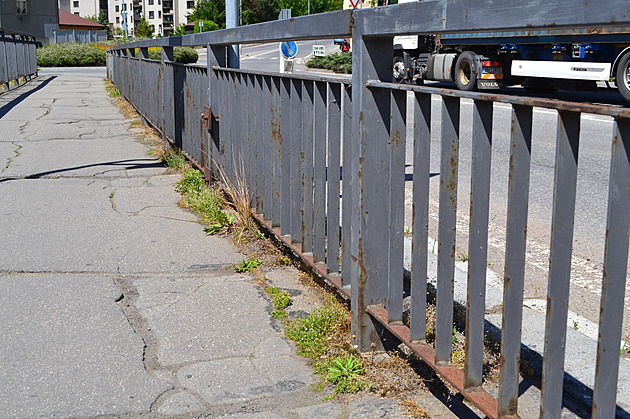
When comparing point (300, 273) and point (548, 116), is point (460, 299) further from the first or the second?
point (548, 116)

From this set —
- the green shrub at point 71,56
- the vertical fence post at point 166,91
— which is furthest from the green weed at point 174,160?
the green shrub at point 71,56

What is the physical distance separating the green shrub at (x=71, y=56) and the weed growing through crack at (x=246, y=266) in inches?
1804

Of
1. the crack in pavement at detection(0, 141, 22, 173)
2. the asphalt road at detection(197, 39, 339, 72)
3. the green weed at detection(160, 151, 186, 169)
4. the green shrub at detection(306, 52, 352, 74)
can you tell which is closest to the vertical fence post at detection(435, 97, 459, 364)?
the green weed at detection(160, 151, 186, 169)

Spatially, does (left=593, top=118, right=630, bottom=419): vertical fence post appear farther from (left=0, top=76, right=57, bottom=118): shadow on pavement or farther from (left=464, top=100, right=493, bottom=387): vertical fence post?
(left=0, top=76, right=57, bottom=118): shadow on pavement

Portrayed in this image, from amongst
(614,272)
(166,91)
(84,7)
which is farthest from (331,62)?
(84,7)

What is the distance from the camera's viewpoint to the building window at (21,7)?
78.9 meters

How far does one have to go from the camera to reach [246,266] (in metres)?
4.77

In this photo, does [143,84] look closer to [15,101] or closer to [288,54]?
[288,54]

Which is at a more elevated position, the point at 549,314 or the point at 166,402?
the point at 549,314

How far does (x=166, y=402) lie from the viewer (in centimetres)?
297

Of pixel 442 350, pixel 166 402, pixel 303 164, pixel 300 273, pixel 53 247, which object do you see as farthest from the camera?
pixel 53 247

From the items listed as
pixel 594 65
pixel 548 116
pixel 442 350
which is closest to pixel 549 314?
pixel 442 350

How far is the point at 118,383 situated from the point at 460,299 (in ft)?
6.08

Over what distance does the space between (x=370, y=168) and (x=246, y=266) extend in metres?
1.78
